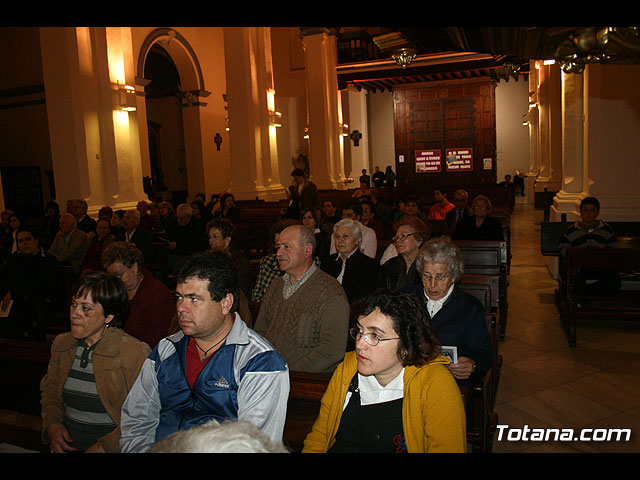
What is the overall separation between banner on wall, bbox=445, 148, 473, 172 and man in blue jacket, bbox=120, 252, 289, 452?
22.7 meters

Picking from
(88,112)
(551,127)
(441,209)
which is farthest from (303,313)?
(551,127)

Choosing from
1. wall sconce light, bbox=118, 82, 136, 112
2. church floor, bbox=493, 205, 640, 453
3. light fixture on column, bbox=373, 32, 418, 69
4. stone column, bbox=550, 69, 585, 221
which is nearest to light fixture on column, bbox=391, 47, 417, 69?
light fixture on column, bbox=373, 32, 418, 69

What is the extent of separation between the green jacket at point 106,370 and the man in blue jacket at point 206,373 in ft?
0.75

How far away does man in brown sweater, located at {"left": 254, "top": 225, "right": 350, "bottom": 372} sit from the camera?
2822 millimetres

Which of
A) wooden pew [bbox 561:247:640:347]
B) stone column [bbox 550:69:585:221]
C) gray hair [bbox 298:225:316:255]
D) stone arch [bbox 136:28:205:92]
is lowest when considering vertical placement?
wooden pew [bbox 561:247:640:347]

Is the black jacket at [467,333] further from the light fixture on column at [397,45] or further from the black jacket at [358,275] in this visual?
the light fixture on column at [397,45]

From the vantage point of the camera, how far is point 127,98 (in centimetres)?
1095

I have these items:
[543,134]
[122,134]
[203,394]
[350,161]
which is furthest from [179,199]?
[203,394]

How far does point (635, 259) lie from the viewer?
4969 mm

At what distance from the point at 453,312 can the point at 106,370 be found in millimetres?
1874

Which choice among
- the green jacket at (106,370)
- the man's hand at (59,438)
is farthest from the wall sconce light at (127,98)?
the man's hand at (59,438)

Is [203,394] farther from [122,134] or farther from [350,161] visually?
[350,161]

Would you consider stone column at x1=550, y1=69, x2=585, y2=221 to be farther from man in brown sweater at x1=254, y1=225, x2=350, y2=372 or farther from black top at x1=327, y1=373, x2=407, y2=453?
black top at x1=327, y1=373, x2=407, y2=453

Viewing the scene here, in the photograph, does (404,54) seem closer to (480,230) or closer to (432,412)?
(480,230)
